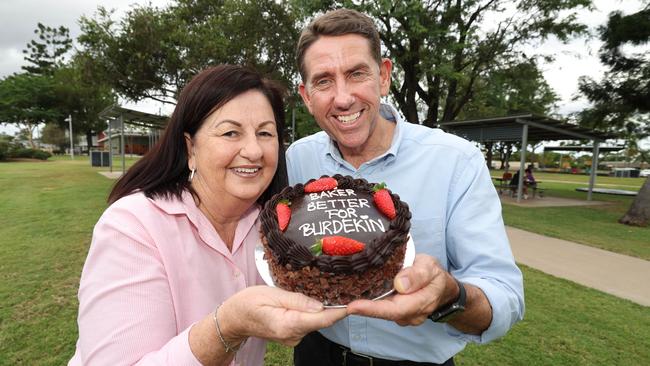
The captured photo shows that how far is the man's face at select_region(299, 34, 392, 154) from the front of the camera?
2.23m

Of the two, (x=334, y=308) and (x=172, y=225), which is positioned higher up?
(x=172, y=225)

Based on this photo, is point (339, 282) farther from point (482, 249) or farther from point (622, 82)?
point (622, 82)

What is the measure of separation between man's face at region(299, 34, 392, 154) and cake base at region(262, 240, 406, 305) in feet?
2.99


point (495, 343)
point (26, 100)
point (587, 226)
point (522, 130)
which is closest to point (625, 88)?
point (522, 130)

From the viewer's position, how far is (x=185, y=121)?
2.01 m

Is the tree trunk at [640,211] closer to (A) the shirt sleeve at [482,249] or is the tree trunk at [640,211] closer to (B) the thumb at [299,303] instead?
(A) the shirt sleeve at [482,249]

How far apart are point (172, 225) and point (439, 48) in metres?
17.0

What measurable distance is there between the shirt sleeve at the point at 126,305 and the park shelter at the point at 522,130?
1545 centimetres

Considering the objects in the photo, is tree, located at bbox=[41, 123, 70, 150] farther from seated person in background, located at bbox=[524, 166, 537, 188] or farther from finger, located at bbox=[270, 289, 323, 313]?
finger, located at bbox=[270, 289, 323, 313]

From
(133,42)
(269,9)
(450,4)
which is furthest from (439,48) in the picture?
(133,42)

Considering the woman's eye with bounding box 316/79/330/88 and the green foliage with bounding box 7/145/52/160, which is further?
the green foliage with bounding box 7/145/52/160

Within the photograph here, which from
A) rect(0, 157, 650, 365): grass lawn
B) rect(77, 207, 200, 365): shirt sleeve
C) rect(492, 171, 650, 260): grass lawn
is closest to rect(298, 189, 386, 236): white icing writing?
rect(77, 207, 200, 365): shirt sleeve

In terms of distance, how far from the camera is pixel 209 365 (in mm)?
1522

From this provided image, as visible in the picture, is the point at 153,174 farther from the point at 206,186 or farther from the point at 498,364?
the point at 498,364
